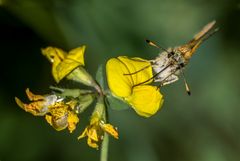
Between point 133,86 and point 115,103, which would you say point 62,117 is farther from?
point 133,86

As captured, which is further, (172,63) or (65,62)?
(65,62)

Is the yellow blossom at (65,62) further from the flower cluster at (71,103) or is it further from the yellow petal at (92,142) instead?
the yellow petal at (92,142)

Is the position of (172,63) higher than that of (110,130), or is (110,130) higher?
(172,63)

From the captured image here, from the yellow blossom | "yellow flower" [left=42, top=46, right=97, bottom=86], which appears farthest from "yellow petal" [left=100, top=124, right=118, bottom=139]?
the yellow blossom

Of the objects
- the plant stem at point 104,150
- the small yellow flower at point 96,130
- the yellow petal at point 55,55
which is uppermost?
the yellow petal at point 55,55

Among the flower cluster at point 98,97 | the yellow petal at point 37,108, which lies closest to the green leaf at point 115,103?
the flower cluster at point 98,97

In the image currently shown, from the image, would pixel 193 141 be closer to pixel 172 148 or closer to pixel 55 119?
pixel 172 148

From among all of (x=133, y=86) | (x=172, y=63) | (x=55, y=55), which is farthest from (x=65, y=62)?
(x=172, y=63)

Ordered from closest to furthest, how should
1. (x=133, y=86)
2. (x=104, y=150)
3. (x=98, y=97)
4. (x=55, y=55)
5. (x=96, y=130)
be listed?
(x=104, y=150), (x=96, y=130), (x=133, y=86), (x=98, y=97), (x=55, y=55)
